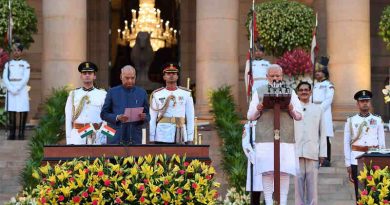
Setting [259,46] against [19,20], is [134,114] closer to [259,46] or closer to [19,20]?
[259,46]

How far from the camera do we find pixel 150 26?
28.6 metres

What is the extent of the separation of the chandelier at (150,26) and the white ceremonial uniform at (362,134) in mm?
13605

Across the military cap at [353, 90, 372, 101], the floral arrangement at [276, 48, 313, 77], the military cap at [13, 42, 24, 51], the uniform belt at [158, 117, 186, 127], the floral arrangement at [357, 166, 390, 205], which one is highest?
the military cap at [13, 42, 24, 51]

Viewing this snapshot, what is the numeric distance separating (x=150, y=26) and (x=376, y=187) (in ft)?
57.9

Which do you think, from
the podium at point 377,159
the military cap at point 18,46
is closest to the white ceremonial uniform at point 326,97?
the military cap at point 18,46

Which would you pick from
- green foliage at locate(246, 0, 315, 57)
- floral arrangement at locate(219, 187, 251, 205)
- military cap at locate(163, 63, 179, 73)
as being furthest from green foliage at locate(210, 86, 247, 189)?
military cap at locate(163, 63, 179, 73)

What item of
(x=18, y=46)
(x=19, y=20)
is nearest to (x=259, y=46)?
(x=18, y=46)

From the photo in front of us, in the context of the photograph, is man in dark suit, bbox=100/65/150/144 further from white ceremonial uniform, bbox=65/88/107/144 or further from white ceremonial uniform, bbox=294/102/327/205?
white ceremonial uniform, bbox=294/102/327/205

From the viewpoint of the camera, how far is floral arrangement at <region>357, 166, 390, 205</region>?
1138 centimetres

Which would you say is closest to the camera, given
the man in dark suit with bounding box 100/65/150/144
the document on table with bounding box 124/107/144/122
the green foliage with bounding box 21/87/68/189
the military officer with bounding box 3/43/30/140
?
the document on table with bounding box 124/107/144/122

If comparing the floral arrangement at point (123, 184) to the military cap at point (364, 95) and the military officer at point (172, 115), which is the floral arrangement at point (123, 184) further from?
the military cap at point (364, 95)

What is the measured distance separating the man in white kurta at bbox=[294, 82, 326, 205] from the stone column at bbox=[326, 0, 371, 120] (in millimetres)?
9558

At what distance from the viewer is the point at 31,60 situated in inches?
1151

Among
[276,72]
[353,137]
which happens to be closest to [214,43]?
[353,137]
